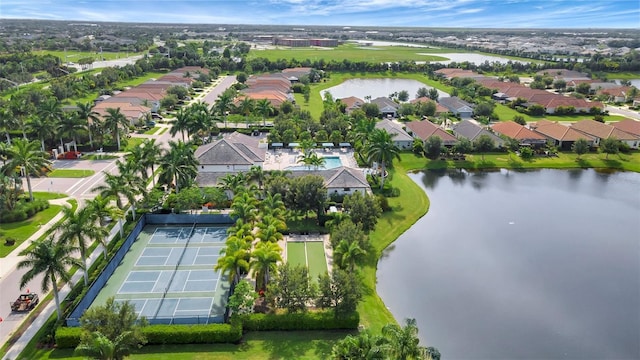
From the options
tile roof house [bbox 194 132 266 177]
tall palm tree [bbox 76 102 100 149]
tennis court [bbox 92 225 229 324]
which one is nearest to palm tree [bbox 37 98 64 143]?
tall palm tree [bbox 76 102 100 149]

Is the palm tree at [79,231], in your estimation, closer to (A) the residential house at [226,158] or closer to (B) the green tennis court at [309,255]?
(B) the green tennis court at [309,255]

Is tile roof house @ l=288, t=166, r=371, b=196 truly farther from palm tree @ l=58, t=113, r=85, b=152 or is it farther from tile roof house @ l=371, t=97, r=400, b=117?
tile roof house @ l=371, t=97, r=400, b=117

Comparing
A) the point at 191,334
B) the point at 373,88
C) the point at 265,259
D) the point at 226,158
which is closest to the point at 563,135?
the point at 226,158

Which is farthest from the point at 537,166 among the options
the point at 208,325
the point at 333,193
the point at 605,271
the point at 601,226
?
the point at 208,325

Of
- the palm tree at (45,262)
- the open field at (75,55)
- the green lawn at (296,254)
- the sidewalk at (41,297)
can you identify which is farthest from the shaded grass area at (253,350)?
the open field at (75,55)

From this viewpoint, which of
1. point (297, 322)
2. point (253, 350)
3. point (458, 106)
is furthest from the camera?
point (458, 106)

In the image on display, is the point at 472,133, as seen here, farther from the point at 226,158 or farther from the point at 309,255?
the point at 309,255

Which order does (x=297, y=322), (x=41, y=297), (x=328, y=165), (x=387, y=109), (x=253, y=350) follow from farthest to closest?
(x=387, y=109)
(x=328, y=165)
(x=41, y=297)
(x=297, y=322)
(x=253, y=350)
